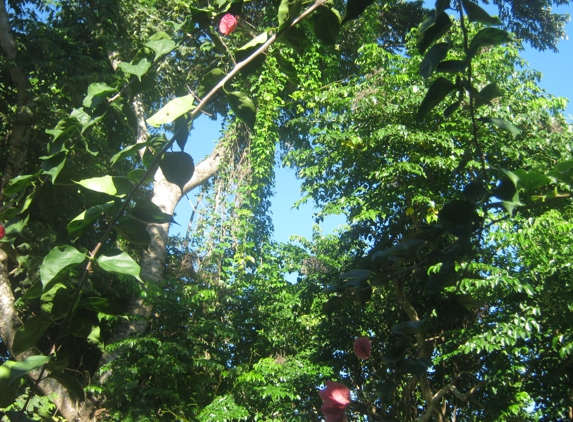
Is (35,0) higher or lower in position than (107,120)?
higher

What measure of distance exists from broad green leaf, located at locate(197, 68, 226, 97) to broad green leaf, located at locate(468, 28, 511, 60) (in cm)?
25

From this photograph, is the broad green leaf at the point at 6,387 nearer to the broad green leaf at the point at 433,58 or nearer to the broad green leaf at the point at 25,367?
the broad green leaf at the point at 25,367


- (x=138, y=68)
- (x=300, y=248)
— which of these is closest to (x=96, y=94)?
(x=138, y=68)

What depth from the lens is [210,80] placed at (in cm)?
60

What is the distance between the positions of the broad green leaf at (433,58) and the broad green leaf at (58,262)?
0.35 meters

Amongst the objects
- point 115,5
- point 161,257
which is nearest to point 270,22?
point 115,5

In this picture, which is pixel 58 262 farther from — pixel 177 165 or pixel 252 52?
pixel 252 52

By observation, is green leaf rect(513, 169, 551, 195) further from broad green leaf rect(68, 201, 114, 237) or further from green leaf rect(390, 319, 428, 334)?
broad green leaf rect(68, 201, 114, 237)

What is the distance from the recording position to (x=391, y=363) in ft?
1.91

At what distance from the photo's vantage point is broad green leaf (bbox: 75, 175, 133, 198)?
20.7 inches

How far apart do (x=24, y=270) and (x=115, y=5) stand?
8.84ft

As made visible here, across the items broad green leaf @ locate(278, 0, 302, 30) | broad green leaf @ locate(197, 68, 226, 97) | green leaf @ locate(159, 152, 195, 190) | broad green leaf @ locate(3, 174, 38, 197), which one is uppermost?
broad green leaf @ locate(278, 0, 302, 30)

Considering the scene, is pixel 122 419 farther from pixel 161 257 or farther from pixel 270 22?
pixel 270 22

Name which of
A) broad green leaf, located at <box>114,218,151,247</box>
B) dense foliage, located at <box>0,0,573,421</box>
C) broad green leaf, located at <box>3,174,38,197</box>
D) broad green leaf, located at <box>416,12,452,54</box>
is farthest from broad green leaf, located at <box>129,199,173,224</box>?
dense foliage, located at <box>0,0,573,421</box>
